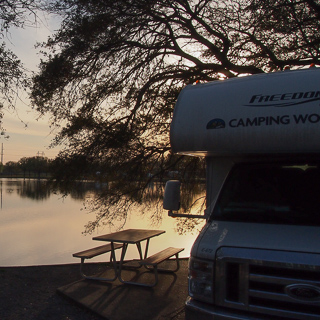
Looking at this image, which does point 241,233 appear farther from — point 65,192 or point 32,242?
point 32,242

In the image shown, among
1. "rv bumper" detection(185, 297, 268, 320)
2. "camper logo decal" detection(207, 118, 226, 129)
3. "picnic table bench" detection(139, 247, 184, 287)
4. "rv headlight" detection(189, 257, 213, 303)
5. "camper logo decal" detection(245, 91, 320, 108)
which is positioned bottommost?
"picnic table bench" detection(139, 247, 184, 287)

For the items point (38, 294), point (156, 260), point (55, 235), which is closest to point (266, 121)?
point (156, 260)

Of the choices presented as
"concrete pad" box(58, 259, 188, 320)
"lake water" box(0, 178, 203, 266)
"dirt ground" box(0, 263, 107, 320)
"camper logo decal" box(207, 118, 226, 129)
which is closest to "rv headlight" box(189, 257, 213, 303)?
"camper logo decal" box(207, 118, 226, 129)

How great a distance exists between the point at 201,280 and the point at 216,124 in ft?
4.82

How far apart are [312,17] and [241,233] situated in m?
6.97

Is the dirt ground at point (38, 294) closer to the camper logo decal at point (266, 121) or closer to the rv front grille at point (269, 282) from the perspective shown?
the rv front grille at point (269, 282)

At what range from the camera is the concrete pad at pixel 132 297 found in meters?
5.73

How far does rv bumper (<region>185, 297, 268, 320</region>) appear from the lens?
3.55m

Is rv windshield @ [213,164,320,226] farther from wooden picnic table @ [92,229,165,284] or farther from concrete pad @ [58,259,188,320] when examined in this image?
wooden picnic table @ [92,229,165,284]

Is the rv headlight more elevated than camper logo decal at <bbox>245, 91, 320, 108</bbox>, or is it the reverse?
camper logo decal at <bbox>245, 91, 320, 108</bbox>

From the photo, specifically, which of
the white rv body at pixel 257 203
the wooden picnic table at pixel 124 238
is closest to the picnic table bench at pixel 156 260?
the wooden picnic table at pixel 124 238

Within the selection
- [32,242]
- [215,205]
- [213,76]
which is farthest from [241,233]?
[32,242]

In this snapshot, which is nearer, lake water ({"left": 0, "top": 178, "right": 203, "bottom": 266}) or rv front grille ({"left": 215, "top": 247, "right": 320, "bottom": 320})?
rv front grille ({"left": 215, "top": 247, "right": 320, "bottom": 320})

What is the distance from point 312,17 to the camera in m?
9.15
